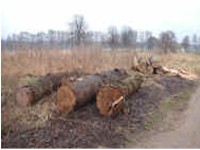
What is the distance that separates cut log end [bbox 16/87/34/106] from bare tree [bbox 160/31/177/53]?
19641 mm

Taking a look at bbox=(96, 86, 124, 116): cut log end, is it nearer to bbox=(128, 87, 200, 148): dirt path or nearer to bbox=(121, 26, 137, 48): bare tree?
bbox=(128, 87, 200, 148): dirt path

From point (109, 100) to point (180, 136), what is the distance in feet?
4.72

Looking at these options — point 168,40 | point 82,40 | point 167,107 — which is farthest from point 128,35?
point 167,107

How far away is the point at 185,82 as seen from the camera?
13.3 meters

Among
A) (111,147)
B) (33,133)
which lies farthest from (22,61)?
(111,147)

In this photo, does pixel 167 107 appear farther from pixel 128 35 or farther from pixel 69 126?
pixel 128 35

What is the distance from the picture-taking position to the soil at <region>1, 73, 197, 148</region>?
6.28 meters

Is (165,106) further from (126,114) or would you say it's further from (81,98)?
(81,98)

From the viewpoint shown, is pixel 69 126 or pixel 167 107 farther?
pixel 167 107

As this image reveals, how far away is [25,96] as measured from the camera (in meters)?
8.59

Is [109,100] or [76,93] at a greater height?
[76,93]

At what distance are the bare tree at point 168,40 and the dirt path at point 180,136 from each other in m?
19.6

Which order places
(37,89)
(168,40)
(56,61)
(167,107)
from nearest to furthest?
(37,89) → (167,107) → (56,61) → (168,40)

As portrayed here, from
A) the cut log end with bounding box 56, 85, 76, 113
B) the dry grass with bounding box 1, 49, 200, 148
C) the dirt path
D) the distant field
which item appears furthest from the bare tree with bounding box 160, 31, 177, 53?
the cut log end with bounding box 56, 85, 76, 113
